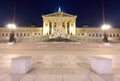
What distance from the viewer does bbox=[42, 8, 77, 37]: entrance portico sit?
6506cm

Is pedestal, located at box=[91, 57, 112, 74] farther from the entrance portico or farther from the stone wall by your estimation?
the stone wall

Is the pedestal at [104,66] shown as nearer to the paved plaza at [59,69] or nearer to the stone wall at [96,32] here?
the paved plaza at [59,69]

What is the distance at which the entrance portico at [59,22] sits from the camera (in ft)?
213

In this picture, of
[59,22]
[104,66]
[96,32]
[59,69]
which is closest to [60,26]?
[59,22]

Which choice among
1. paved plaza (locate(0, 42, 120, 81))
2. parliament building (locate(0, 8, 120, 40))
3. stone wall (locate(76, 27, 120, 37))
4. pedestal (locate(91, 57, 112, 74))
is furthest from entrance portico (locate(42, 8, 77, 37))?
pedestal (locate(91, 57, 112, 74))

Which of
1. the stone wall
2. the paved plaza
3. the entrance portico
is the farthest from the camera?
the stone wall

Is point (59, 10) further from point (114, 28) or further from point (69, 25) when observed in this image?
point (114, 28)

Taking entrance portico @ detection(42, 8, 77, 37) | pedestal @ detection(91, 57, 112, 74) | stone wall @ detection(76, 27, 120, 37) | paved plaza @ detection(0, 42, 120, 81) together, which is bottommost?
paved plaza @ detection(0, 42, 120, 81)

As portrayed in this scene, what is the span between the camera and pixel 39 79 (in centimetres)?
509

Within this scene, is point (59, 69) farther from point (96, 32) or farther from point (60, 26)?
point (96, 32)

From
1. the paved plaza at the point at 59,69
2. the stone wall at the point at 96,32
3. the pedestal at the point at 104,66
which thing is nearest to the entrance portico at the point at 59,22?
the stone wall at the point at 96,32

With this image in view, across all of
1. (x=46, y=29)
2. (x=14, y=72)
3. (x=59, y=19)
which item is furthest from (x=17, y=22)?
(x=14, y=72)

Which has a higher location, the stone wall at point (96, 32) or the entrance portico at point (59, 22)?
the entrance portico at point (59, 22)

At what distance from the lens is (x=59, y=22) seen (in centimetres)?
6469
